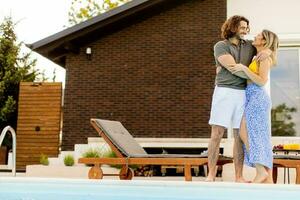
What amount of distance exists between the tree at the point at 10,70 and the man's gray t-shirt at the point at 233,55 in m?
10.4

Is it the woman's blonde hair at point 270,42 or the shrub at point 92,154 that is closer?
the woman's blonde hair at point 270,42

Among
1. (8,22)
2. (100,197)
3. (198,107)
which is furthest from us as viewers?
(8,22)

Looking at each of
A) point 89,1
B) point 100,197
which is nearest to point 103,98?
point 100,197

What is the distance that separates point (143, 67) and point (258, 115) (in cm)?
603

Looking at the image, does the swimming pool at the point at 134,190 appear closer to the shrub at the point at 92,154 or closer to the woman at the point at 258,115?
the woman at the point at 258,115

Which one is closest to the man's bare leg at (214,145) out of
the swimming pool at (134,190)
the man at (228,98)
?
the man at (228,98)

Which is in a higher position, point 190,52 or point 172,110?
point 190,52

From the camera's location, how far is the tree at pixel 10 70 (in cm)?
1437

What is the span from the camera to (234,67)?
4891mm

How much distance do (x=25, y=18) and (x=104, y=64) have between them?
702 centimetres

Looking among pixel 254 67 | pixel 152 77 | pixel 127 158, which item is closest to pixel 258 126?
pixel 254 67

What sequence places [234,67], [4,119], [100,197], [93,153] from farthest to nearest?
[4,119], [93,153], [234,67], [100,197]

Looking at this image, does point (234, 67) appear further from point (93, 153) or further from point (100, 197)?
point (93, 153)

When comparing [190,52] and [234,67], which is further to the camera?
[190,52]
